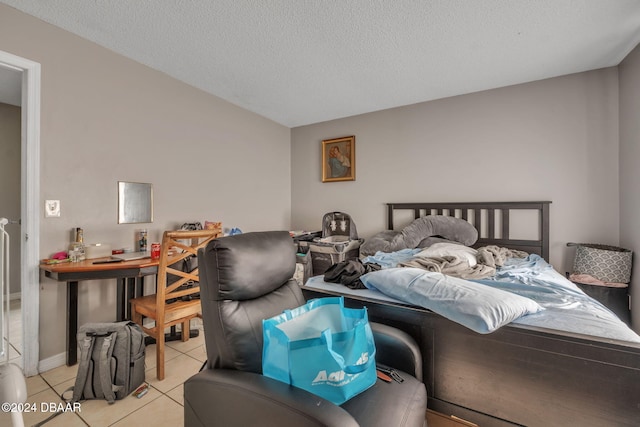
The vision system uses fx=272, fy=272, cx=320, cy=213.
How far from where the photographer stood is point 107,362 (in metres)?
1.65

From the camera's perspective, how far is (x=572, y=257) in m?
2.74

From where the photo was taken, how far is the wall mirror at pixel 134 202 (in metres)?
2.43

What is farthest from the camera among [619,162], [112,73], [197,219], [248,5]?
[197,219]

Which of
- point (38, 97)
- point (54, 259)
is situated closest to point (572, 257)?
point (54, 259)

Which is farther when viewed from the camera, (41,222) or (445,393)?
(41,222)

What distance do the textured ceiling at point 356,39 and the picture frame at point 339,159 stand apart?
1.00 metres

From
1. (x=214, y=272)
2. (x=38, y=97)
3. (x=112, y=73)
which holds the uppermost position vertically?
(x=112, y=73)

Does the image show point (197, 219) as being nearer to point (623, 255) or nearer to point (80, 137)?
point (80, 137)

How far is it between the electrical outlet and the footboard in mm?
2552

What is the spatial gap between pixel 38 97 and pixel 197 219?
1566mm

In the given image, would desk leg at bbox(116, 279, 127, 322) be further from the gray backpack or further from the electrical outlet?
the electrical outlet

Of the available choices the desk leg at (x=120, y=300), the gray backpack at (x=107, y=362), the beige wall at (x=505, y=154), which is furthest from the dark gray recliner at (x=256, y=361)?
the beige wall at (x=505, y=154)

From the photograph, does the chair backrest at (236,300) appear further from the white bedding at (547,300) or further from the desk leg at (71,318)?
the desk leg at (71,318)

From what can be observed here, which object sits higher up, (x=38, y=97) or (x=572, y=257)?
(x=38, y=97)
